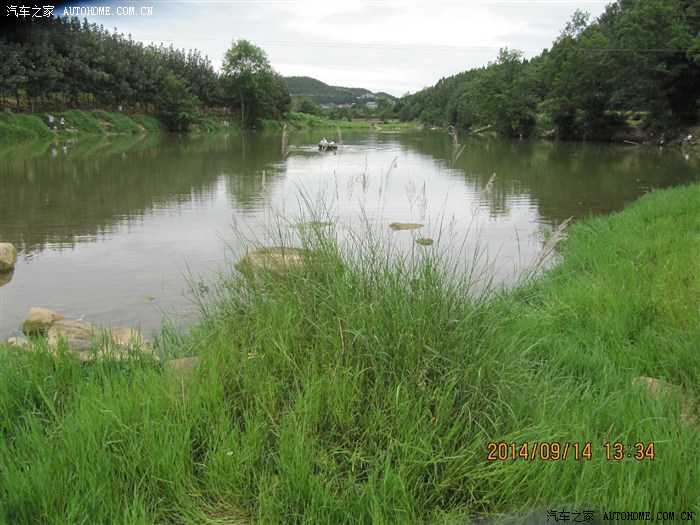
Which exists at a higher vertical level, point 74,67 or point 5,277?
point 74,67

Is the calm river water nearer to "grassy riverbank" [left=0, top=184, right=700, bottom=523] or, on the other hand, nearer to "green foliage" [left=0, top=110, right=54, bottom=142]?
"grassy riverbank" [left=0, top=184, right=700, bottom=523]

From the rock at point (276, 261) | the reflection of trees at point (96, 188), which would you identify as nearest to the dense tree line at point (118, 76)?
the reflection of trees at point (96, 188)

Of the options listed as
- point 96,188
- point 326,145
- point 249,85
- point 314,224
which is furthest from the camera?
point 249,85

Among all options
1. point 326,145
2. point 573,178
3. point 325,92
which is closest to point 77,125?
point 326,145

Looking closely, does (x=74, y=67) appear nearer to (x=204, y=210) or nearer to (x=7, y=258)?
(x=204, y=210)

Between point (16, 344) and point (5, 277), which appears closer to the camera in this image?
point (16, 344)

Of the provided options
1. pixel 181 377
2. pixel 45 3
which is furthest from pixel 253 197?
pixel 181 377

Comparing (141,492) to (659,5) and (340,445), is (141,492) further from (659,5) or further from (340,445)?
(659,5)

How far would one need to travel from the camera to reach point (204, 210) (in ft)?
41.7

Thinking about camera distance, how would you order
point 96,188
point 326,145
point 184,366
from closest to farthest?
point 184,366, point 96,188, point 326,145

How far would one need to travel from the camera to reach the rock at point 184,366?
9.31 ft

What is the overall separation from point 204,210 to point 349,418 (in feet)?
35.9

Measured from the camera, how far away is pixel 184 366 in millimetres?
3012

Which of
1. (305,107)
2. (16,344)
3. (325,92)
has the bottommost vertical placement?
(16,344)
